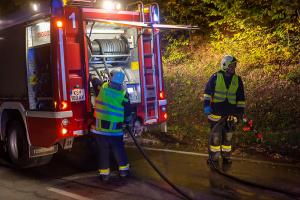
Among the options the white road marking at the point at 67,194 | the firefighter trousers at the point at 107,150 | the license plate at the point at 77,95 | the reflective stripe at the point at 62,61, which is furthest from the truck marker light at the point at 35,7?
the white road marking at the point at 67,194

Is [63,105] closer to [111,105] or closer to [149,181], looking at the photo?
[111,105]

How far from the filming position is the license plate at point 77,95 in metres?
6.53

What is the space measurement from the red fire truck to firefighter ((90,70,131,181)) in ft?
1.53

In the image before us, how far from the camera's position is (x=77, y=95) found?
6594 mm

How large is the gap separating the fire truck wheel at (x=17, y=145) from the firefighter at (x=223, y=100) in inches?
122

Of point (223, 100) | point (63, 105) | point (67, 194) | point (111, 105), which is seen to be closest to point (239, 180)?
point (223, 100)

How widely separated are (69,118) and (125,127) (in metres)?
0.86

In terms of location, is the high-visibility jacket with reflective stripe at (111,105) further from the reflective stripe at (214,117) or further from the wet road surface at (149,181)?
the reflective stripe at (214,117)

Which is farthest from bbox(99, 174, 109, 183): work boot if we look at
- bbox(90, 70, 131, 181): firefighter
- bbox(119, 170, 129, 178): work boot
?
bbox(119, 170, 129, 178): work boot

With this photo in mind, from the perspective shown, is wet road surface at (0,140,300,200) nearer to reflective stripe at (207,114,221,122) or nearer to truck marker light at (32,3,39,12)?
reflective stripe at (207,114,221,122)

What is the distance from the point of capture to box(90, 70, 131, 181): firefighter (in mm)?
6219

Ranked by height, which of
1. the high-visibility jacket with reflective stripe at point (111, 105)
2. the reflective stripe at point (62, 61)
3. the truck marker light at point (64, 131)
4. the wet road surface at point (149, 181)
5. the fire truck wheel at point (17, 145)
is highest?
the reflective stripe at point (62, 61)

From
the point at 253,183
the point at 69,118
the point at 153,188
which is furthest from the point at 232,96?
the point at 69,118

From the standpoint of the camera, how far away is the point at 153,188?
5.87 metres
